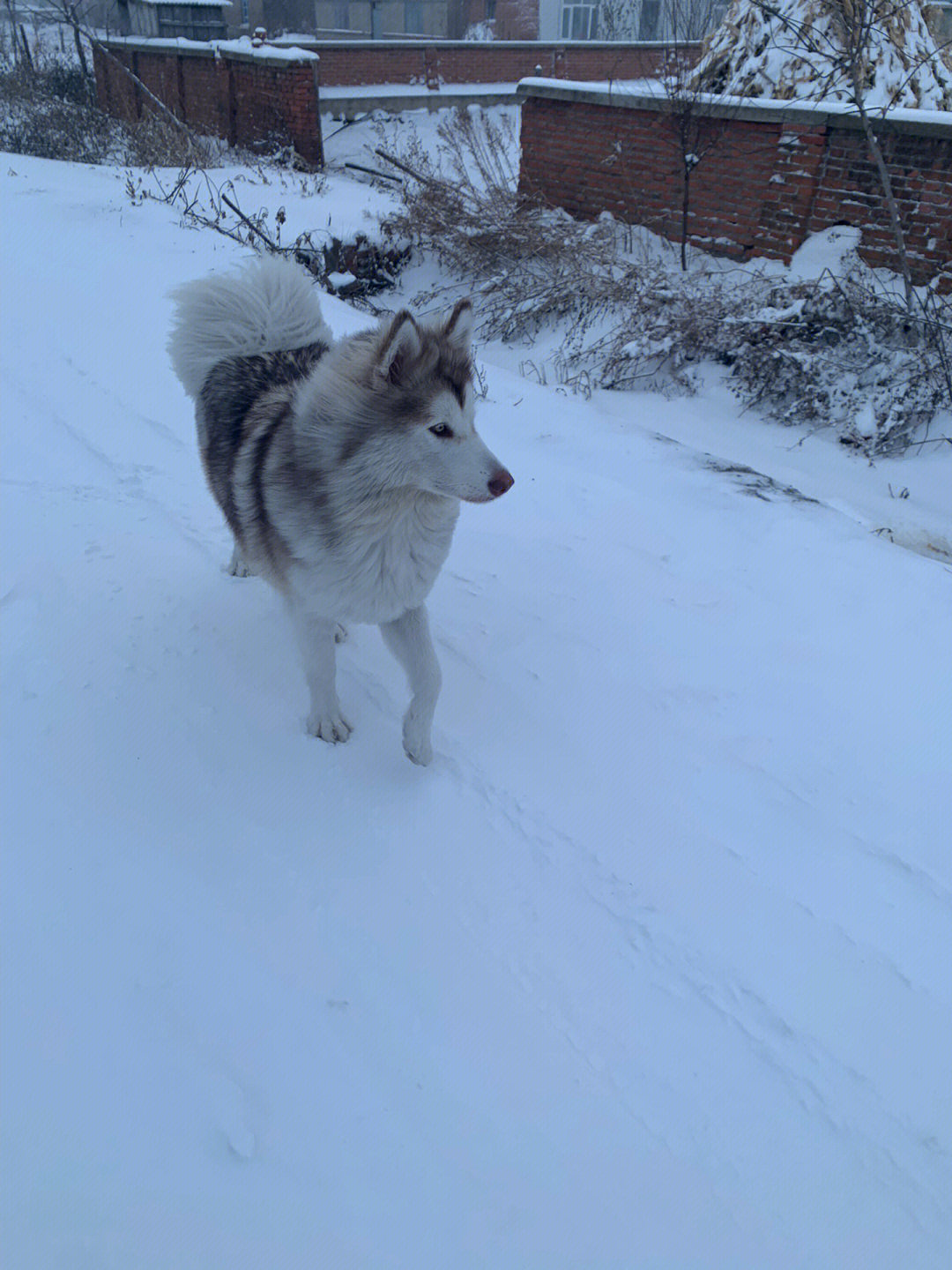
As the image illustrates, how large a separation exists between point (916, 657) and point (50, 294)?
5.73 metres

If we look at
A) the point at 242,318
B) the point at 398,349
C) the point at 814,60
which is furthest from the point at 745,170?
the point at 398,349

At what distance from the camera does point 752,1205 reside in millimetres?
1580

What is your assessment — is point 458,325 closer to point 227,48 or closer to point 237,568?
point 237,568

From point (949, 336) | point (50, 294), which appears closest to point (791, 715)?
point (949, 336)

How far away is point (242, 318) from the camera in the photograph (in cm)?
284

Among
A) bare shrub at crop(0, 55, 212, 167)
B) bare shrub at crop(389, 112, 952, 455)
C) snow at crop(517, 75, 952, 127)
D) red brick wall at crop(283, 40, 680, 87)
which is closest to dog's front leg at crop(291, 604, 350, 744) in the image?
bare shrub at crop(389, 112, 952, 455)

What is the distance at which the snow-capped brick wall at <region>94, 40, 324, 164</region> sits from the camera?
11.3 metres

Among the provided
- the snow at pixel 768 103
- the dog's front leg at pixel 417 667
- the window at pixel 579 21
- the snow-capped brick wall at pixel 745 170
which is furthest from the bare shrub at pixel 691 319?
the window at pixel 579 21

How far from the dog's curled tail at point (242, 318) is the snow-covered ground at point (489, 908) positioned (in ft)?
2.74

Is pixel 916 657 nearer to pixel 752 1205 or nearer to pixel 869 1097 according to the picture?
pixel 869 1097

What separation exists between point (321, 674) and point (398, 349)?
39.5 inches

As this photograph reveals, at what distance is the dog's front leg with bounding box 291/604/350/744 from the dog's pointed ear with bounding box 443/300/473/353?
86 centimetres

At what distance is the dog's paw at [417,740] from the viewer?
2436mm

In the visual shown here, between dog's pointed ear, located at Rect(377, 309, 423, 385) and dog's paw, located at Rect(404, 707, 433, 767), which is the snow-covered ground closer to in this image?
dog's paw, located at Rect(404, 707, 433, 767)
